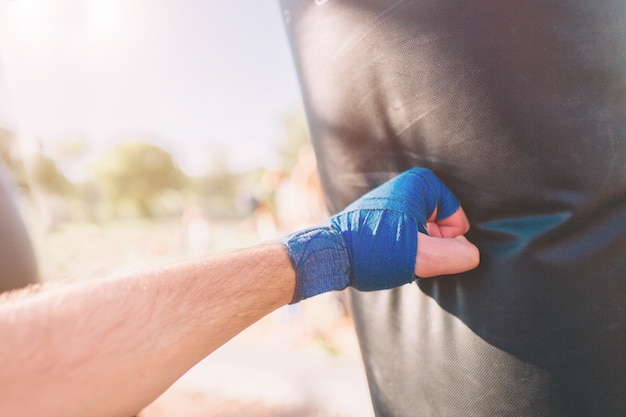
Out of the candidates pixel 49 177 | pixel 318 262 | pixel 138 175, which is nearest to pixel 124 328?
pixel 318 262

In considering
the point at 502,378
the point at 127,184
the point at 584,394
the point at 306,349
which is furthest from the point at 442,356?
the point at 127,184

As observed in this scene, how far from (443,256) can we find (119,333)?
0.63 metres

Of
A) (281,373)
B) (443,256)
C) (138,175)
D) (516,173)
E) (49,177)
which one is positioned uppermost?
(49,177)

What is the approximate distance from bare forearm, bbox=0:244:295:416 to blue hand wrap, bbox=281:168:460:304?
100 mm

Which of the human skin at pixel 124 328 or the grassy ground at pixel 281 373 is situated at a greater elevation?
the human skin at pixel 124 328

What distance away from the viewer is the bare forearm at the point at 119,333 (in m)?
0.53

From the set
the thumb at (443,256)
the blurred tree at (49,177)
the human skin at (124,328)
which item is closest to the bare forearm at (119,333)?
the human skin at (124,328)

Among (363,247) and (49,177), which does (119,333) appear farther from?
(49,177)

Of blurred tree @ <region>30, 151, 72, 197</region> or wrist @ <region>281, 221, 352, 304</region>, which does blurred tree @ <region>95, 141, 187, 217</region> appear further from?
wrist @ <region>281, 221, 352, 304</region>

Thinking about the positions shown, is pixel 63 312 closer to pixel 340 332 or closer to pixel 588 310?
pixel 588 310

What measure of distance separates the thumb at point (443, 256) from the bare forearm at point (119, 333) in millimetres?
328

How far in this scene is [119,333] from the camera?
574 millimetres

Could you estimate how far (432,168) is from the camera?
90 centimetres

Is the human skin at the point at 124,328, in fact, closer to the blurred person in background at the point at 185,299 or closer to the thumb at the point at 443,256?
the blurred person in background at the point at 185,299
